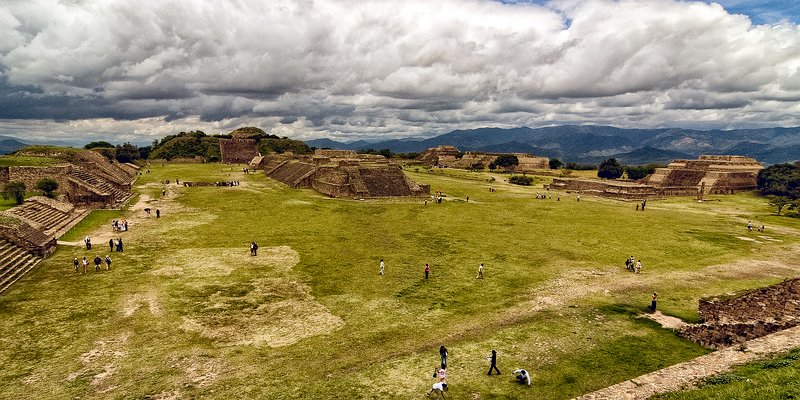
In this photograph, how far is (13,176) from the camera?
150 feet

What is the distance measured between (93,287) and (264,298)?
996cm

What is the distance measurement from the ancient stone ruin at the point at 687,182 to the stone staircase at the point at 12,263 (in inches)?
2950

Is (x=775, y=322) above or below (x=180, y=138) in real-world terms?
below

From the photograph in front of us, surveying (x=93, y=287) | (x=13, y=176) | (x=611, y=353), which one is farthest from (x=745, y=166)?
(x=13, y=176)

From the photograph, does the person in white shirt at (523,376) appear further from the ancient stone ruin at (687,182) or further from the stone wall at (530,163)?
the stone wall at (530,163)

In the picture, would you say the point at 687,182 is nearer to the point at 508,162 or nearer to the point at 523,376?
the point at 508,162

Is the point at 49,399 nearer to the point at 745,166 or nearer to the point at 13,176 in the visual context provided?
the point at 13,176

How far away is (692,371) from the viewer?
1358cm

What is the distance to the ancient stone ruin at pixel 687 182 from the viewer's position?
71812mm

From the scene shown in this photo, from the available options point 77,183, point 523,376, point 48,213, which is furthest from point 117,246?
point 523,376

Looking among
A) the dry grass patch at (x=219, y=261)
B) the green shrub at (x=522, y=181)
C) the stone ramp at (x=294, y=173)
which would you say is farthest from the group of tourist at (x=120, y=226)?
the green shrub at (x=522, y=181)

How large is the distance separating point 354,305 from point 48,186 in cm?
3864

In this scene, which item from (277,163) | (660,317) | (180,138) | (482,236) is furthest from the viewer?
(180,138)

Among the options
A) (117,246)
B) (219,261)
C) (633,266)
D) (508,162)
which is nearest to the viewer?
(219,261)
